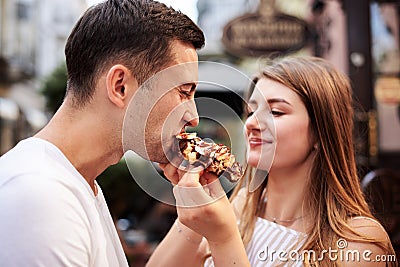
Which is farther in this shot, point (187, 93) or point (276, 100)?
point (276, 100)

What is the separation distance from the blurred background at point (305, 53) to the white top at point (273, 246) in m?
0.32

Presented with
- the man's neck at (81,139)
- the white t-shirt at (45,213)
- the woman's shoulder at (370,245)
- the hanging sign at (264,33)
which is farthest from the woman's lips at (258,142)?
the hanging sign at (264,33)

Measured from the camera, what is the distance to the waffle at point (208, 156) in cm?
132

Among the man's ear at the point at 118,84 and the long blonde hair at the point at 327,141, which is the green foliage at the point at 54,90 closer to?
the long blonde hair at the point at 327,141

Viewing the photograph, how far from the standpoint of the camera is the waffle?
132cm

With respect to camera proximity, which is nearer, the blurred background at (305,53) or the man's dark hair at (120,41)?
the man's dark hair at (120,41)

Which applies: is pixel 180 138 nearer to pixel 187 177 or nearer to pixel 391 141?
pixel 187 177

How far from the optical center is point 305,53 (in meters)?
4.34

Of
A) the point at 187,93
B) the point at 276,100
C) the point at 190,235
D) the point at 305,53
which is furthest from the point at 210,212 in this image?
the point at 305,53

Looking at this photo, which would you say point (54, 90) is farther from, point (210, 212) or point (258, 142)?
point (210, 212)

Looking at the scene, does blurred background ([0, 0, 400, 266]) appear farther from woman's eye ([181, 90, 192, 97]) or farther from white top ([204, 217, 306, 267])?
white top ([204, 217, 306, 267])

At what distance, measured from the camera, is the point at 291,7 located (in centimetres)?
499

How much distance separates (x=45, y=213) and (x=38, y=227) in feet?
0.10

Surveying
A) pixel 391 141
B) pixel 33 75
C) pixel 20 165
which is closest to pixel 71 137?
pixel 20 165
